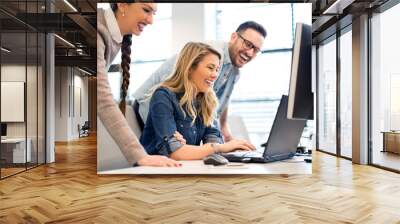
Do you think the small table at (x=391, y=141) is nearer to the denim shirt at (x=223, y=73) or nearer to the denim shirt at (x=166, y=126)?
the denim shirt at (x=223, y=73)

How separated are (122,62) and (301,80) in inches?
101

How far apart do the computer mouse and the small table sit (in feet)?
9.23

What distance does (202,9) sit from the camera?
5.88m

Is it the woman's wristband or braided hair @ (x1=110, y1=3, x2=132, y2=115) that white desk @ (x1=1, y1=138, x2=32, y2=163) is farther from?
the woman's wristband

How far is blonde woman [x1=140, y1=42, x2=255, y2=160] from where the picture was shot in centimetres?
564

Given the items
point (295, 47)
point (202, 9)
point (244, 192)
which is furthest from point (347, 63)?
point (244, 192)

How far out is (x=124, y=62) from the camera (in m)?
5.74

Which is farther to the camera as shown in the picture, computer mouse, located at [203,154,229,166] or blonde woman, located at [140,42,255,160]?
computer mouse, located at [203,154,229,166]

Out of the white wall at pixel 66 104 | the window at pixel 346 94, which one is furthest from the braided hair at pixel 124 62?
the white wall at pixel 66 104

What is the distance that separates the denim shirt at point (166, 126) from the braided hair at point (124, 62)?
0.41 metres

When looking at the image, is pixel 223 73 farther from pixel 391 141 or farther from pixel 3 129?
Answer: pixel 3 129

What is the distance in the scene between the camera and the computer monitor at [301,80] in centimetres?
551

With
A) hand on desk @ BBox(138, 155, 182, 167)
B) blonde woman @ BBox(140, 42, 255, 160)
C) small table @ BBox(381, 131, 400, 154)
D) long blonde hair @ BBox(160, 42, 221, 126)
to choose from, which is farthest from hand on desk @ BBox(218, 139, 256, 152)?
small table @ BBox(381, 131, 400, 154)

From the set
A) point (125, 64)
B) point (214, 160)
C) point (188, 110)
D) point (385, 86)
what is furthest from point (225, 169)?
point (385, 86)
